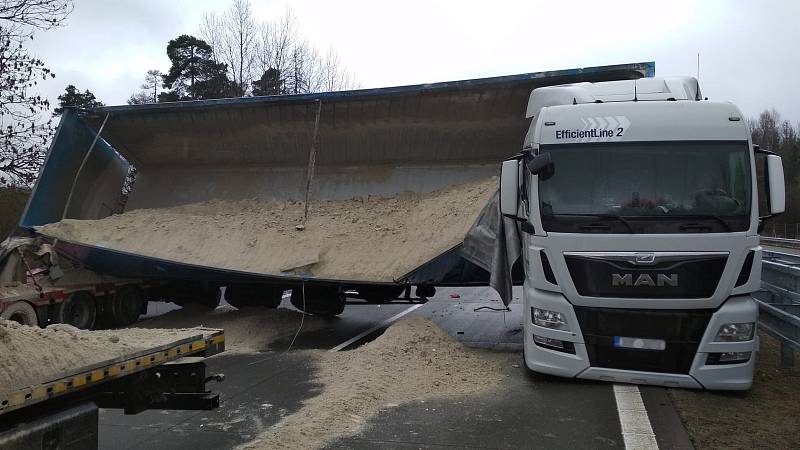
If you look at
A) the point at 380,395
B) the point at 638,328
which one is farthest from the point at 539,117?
the point at 380,395

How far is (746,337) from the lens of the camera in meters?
5.54

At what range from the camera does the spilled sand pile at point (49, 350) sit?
2736 mm

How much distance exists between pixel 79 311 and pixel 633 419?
8.38 m

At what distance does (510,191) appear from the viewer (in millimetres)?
6453

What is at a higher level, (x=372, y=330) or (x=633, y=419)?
(x=633, y=419)

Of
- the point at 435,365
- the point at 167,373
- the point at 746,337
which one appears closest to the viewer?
the point at 167,373

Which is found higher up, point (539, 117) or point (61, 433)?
point (539, 117)

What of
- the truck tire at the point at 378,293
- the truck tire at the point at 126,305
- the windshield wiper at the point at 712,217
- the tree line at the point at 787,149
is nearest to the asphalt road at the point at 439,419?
the windshield wiper at the point at 712,217

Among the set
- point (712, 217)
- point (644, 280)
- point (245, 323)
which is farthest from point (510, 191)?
point (245, 323)

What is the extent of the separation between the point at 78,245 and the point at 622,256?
7679mm

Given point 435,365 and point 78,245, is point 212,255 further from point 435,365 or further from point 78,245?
point 435,365

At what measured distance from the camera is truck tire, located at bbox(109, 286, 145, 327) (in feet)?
33.7

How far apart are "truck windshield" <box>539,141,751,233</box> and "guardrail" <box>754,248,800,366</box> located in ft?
5.09

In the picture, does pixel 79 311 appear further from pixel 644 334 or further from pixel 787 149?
pixel 787 149
